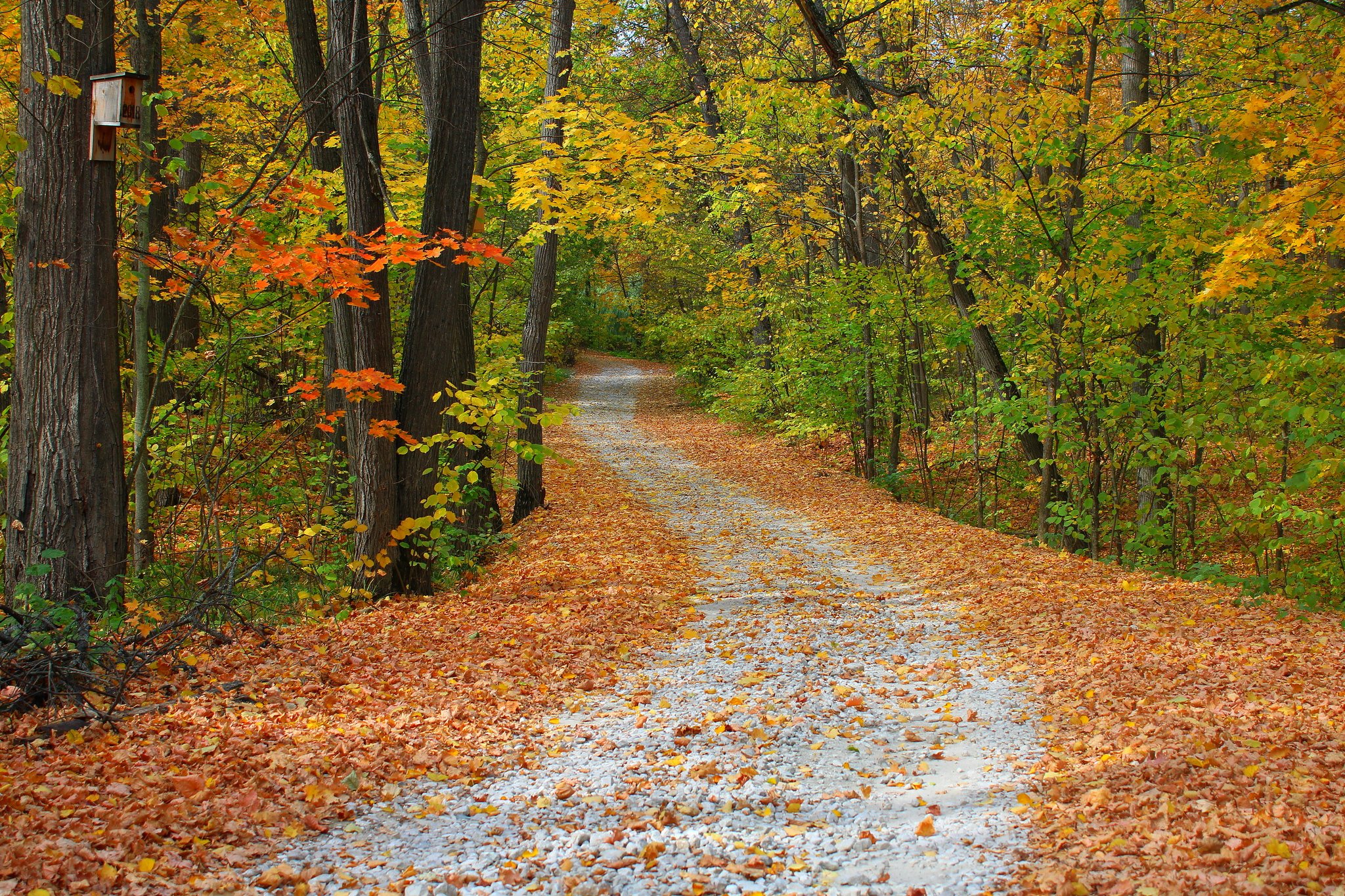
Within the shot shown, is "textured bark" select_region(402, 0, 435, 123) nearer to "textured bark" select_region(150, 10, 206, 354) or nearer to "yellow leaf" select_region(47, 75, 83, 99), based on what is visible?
"textured bark" select_region(150, 10, 206, 354)

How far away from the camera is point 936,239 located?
9914 mm

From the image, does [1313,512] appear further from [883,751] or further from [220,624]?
[220,624]

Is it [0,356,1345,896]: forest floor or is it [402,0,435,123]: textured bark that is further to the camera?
[402,0,435,123]: textured bark

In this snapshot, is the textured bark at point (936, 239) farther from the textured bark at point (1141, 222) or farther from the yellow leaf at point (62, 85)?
the yellow leaf at point (62, 85)

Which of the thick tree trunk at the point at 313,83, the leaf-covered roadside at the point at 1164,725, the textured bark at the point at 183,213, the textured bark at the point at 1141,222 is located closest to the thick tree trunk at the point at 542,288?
the thick tree trunk at the point at 313,83

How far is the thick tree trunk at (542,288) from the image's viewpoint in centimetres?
930

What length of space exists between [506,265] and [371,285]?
67.4 inches

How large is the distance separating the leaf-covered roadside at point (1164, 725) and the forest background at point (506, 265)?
3.76 ft

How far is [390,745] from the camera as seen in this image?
366 cm

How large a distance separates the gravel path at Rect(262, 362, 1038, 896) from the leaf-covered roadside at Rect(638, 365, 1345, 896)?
0.70 ft

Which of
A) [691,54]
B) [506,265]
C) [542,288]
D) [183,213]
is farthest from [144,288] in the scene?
[691,54]

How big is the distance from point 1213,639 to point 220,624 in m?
5.93

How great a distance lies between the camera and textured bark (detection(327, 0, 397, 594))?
18.7 ft

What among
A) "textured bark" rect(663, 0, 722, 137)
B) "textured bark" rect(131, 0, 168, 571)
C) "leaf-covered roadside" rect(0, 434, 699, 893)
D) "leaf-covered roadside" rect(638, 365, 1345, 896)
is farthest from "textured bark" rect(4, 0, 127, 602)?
"textured bark" rect(663, 0, 722, 137)
